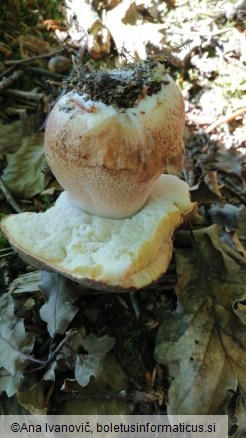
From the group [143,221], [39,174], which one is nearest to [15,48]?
[39,174]

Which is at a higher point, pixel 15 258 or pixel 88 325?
pixel 15 258

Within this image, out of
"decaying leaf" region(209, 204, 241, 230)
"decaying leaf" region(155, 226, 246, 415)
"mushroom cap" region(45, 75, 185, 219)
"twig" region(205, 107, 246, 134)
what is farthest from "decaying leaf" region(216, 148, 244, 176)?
"mushroom cap" region(45, 75, 185, 219)

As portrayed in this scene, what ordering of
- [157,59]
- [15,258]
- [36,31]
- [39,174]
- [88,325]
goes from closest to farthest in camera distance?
1. [157,59]
2. [88,325]
3. [15,258]
4. [39,174]
5. [36,31]

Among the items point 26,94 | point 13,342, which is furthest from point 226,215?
point 26,94

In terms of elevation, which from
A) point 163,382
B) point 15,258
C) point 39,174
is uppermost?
point 39,174

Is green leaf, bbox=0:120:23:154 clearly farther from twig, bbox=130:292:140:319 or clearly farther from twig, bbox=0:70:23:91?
twig, bbox=130:292:140:319

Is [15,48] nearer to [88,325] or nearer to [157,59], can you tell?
[157,59]

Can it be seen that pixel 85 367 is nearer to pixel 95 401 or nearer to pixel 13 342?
pixel 95 401
